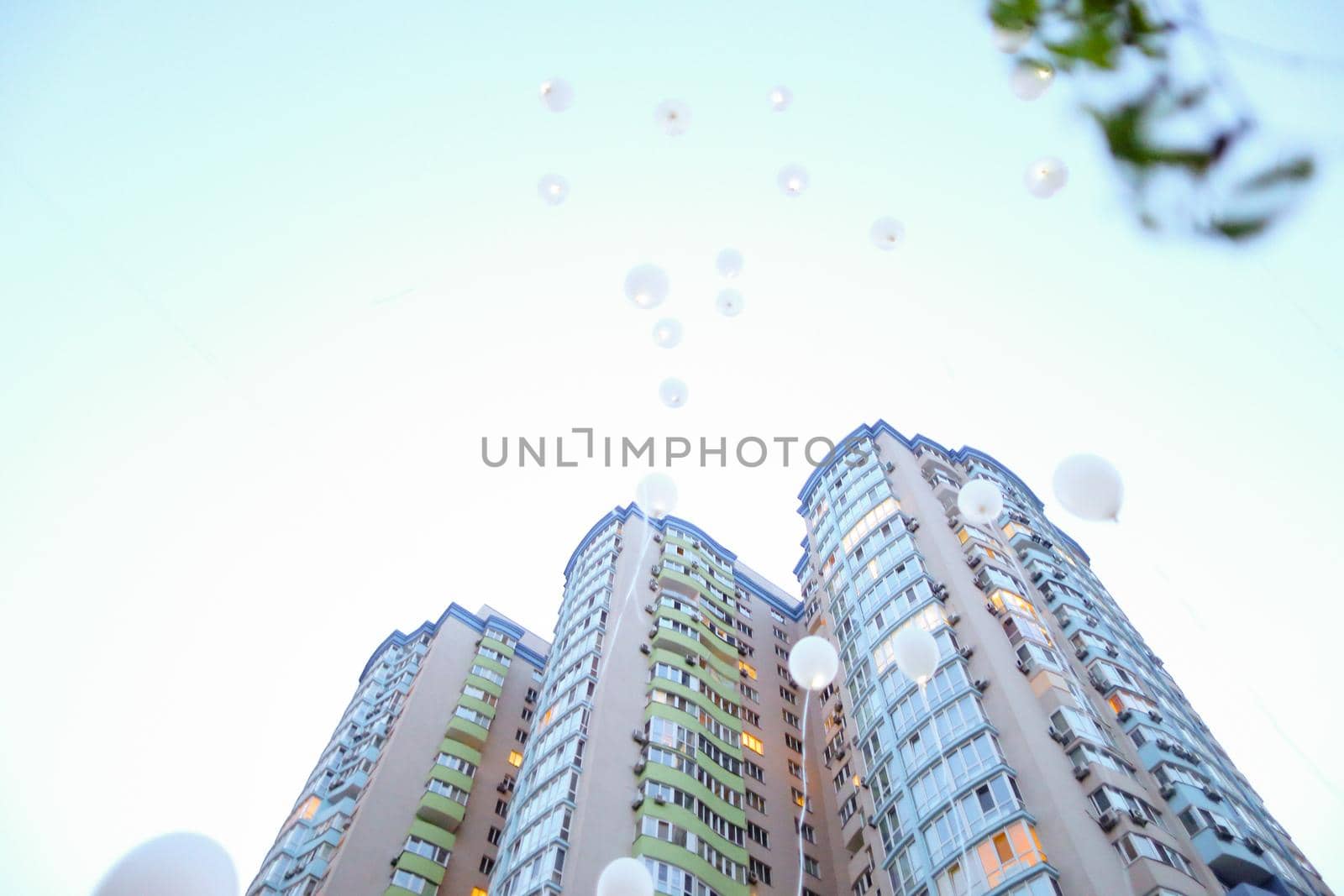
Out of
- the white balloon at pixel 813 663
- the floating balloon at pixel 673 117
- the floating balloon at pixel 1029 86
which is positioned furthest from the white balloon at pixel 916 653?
the floating balloon at pixel 673 117

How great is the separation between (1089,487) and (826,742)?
26.3 metres

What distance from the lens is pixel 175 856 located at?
6988 millimetres

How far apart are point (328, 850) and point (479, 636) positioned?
1483cm

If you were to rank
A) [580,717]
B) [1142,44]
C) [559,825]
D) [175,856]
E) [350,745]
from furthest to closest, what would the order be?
[350,745] < [580,717] < [559,825] < [175,856] < [1142,44]

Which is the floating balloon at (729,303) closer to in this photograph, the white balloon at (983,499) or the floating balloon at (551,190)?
the floating balloon at (551,190)

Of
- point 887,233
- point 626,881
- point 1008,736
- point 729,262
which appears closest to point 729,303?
point 729,262

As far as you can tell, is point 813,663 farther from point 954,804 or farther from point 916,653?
point 954,804

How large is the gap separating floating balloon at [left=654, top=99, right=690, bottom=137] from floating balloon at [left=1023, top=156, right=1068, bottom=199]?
5335 millimetres

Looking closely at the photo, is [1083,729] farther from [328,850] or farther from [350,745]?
[350,745]

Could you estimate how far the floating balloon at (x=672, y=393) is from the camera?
1398 centimetres

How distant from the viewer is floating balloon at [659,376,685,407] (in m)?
14.0

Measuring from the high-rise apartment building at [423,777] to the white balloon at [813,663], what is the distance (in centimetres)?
2557

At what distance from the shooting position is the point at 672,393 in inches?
552

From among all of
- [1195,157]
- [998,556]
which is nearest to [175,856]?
[1195,157]
